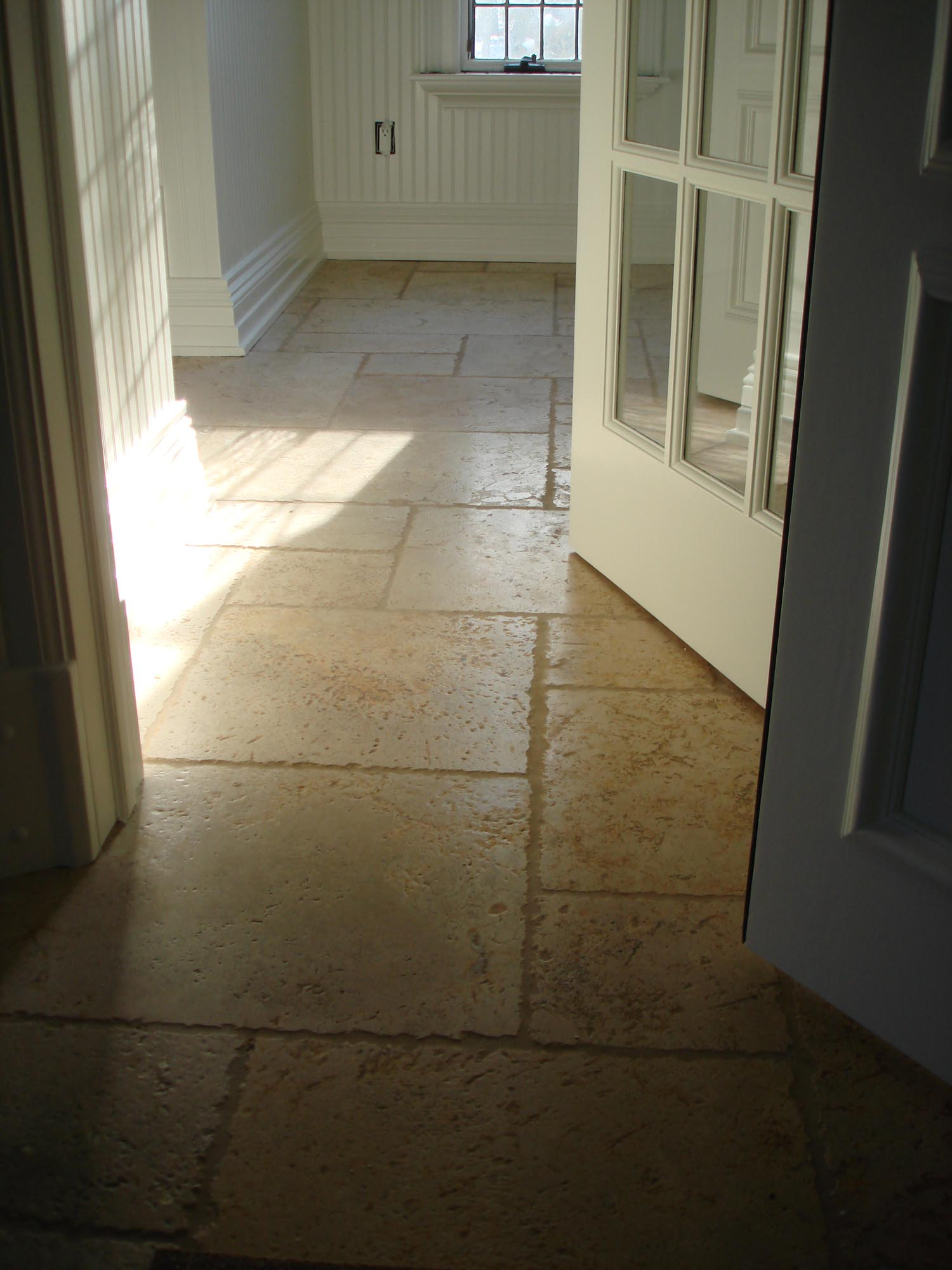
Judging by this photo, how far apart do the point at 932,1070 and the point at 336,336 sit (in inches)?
152

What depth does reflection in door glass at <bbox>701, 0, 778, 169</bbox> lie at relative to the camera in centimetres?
184

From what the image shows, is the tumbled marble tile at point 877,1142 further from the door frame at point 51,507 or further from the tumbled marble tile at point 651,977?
the door frame at point 51,507

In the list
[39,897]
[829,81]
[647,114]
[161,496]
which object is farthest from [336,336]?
[829,81]

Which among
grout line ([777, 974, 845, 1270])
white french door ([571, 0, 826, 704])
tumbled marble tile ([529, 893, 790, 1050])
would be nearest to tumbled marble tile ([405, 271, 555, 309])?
white french door ([571, 0, 826, 704])

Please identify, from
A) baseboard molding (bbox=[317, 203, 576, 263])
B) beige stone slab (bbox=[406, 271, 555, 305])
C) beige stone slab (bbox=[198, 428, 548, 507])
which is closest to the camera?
beige stone slab (bbox=[198, 428, 548, 507])

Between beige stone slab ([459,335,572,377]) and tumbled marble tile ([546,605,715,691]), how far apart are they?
196 cm

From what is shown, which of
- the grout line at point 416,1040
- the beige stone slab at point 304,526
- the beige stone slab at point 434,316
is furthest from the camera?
the beige stone slab at point 434,316

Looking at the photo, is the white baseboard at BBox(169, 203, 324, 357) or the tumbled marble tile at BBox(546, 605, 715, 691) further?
the white baseboard at BBox(169, 203, 324, 357)

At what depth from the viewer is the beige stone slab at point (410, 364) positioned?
420 centimetres

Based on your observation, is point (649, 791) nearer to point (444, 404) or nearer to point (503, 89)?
point (444, 404)

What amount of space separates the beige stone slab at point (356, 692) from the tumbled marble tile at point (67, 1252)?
2.90 feet

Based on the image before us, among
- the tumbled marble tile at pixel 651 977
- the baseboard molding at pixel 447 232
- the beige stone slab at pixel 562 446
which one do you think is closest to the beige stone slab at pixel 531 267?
the baseboard molding at pixel 447 232

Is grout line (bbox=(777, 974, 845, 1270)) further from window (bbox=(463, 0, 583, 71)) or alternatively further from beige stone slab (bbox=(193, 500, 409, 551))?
window (bbox=(463, 0, 583, 71))

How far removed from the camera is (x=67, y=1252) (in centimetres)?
113
